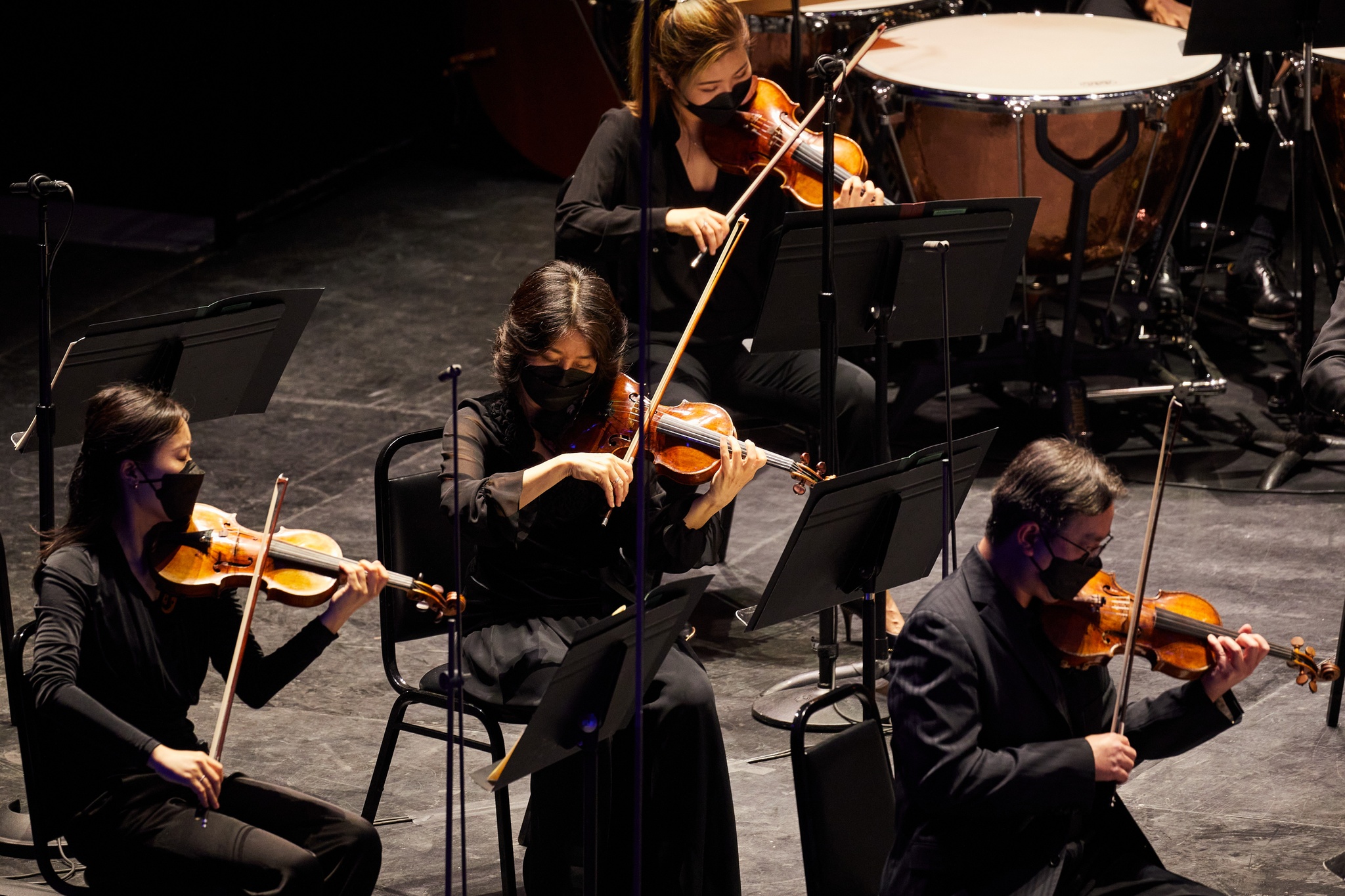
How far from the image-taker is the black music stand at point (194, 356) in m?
3.03

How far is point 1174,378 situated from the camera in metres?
5.43

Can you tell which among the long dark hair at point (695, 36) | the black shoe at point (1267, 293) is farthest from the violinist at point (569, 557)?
the black shoe at point (1267, 293)

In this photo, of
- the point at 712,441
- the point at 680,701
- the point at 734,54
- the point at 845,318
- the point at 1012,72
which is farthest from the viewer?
the point at 1012,72

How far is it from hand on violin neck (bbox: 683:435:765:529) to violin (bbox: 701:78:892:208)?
40.5 inches

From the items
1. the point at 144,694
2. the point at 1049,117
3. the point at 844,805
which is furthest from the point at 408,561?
the point at 1049,117

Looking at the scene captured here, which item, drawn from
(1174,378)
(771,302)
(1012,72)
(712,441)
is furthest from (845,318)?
(1174,378)

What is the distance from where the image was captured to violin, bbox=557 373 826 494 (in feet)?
10.4

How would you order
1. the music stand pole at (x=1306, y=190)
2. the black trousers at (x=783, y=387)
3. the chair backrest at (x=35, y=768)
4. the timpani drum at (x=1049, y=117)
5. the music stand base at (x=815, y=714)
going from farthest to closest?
the timpani drum at (x=1049, y=117) < the music stand pole at (x=1306, y=190) < the black trousers at (x=783, y=387) < the music stand base at (x=815, y=714) < the chair backrest at (x=35, y=768)

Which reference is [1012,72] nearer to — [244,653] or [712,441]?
[712,441]

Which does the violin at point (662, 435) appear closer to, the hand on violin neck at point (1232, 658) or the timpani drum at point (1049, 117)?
the hand on violin neck at point (1232, 658)

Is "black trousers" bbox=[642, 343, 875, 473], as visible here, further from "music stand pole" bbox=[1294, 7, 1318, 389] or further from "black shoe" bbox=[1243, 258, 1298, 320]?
"black shoe" bbox=[1243, 258, 1298, 320]

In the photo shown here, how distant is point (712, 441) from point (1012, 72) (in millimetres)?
2219

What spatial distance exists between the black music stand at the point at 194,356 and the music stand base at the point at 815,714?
52.7 inches

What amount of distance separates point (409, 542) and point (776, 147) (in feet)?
4.73
